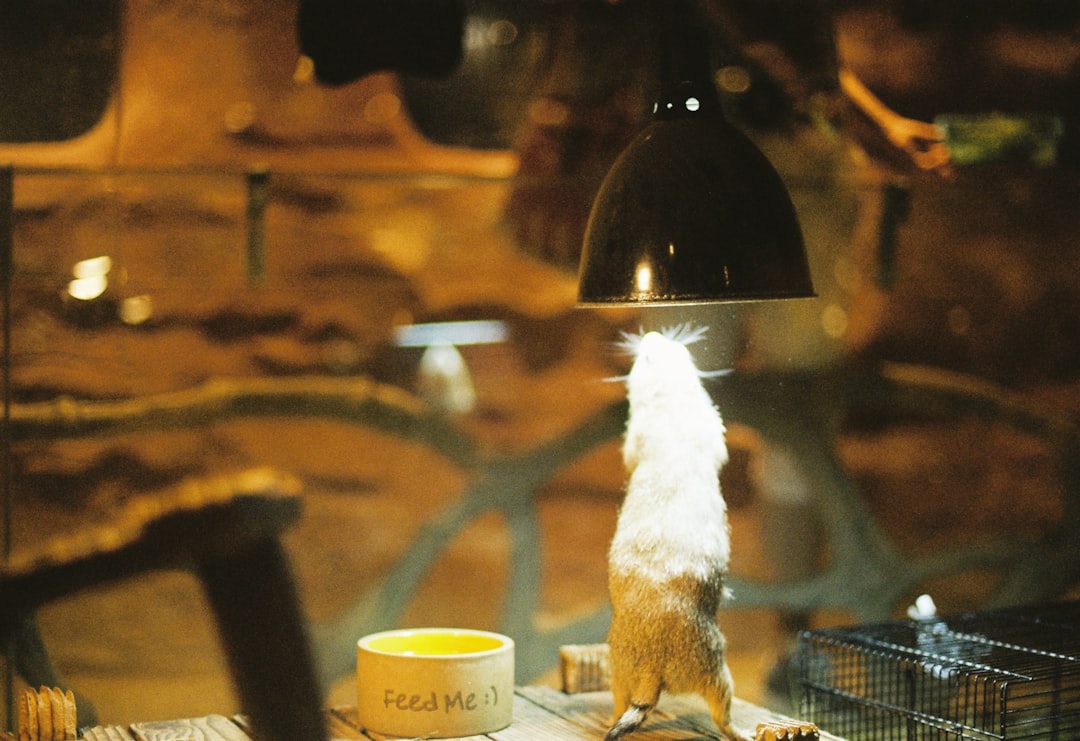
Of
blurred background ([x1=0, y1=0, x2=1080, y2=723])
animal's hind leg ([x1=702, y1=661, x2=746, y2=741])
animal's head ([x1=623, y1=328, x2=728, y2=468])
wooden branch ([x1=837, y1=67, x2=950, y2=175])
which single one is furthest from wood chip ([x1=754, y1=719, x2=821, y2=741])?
wooden branch ([x1=837, y1=67, x2=950, y2=175])

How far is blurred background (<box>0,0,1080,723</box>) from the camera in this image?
7.08 feet

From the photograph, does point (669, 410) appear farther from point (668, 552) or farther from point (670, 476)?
point (668, 552)

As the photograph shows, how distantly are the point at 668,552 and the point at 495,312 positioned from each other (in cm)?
77

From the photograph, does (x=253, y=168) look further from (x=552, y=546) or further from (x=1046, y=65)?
(x=1046, y=65)

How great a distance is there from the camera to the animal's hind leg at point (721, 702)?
1.84 metres

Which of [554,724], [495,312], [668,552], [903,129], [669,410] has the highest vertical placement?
[903,129]

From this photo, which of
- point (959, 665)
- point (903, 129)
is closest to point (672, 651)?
point (959, 665)

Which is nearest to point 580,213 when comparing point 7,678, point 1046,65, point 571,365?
point 571,365

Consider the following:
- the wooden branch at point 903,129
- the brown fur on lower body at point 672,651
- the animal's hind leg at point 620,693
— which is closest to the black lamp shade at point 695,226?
the brown fur on lower body at point 672,651

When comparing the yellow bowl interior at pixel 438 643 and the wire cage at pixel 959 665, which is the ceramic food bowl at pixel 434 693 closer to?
the yellow bowl interior at pixel 438 643

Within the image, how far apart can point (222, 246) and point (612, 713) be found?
1.15m

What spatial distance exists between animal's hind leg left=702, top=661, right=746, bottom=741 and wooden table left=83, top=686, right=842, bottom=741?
0.03 meters

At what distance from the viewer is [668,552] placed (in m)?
1.86

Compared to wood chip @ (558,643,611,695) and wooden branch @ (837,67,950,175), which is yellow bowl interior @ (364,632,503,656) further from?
wooden branch @ (837,67,950,175)
